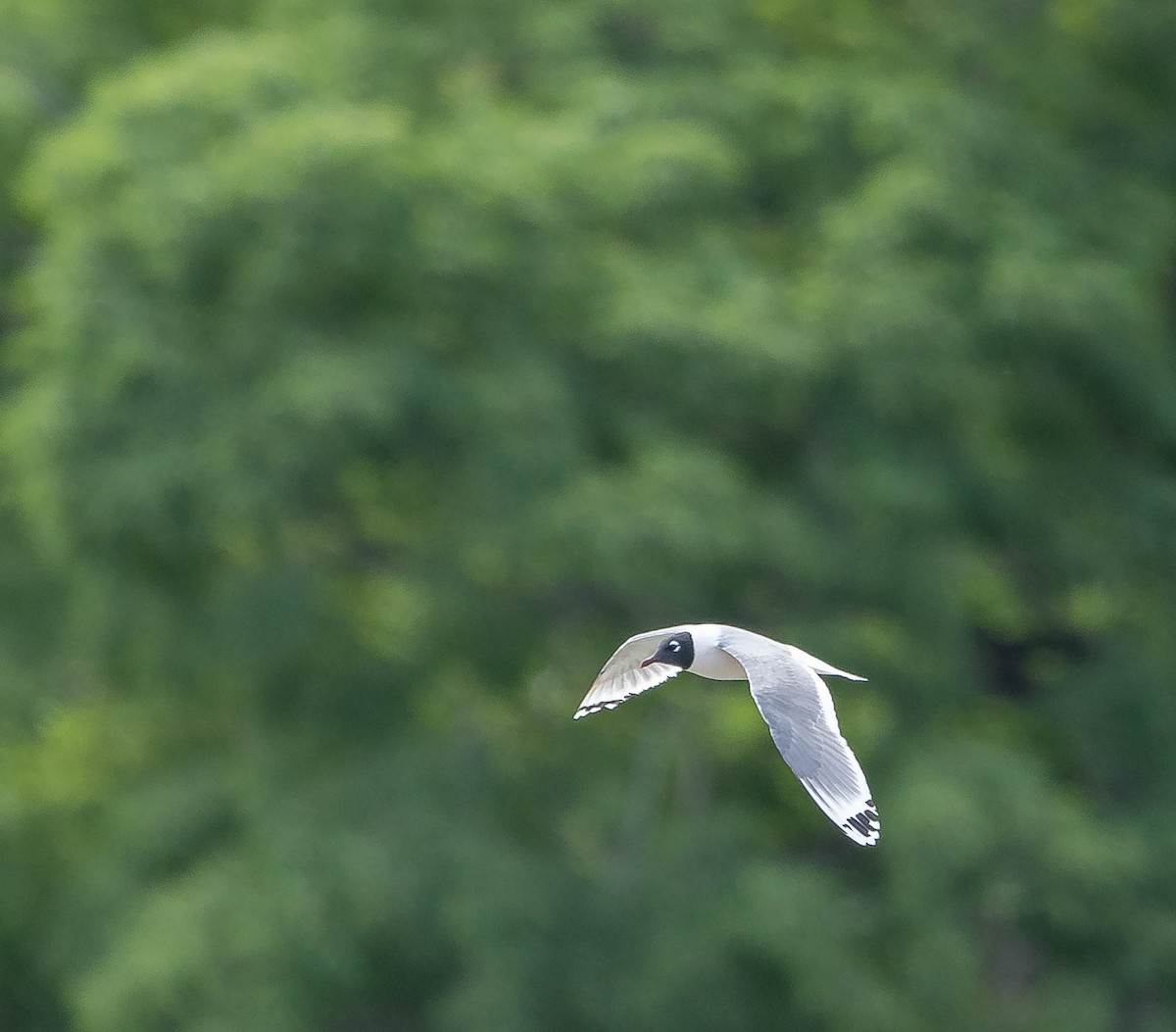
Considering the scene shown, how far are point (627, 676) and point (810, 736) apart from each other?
1200mm

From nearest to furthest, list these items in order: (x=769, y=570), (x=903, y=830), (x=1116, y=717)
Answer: (x=903, y=830) → (x=769, y=570) → (x=1116, y=717)

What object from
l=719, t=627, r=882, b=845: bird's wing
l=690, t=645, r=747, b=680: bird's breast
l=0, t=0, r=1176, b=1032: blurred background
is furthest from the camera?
l=0, t=0, r=1176, b=1032: blurred background

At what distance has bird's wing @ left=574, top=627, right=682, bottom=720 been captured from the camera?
6.34 metres

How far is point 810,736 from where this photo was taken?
540 centimetres

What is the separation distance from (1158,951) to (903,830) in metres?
1.82

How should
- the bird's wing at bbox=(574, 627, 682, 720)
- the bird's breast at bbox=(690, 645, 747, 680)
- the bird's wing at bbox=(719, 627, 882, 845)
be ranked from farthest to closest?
the bird's wing at bbox=(574, 627, 682, 720) < the bird's breast at bbox=(690, 645, 747, 680) < the bird's wing at bbox=(719, 627, 882, 845)

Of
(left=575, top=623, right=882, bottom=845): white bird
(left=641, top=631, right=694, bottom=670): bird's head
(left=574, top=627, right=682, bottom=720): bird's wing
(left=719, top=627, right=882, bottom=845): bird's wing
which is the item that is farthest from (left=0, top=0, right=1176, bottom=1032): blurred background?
(left=719, top=627, right=882, bottom=845): bird's wing

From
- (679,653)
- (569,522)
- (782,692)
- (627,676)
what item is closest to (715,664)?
(679,653)

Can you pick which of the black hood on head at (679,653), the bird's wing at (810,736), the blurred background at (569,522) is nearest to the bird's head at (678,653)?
the black hood on head at (679,653)

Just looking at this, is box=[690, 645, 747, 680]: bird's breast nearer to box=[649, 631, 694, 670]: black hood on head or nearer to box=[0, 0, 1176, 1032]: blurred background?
box=[649, 631, 694, 670]: black hood on head

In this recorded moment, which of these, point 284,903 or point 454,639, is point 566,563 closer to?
point 454,639

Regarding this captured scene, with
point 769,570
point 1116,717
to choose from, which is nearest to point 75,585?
point 769,570

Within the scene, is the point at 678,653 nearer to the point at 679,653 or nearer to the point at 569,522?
the point at 679,653

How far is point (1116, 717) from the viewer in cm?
1274
